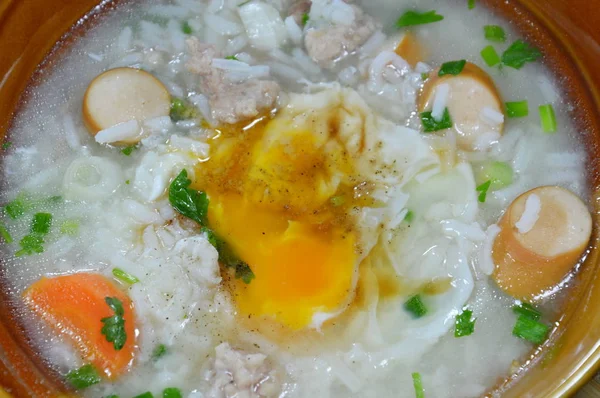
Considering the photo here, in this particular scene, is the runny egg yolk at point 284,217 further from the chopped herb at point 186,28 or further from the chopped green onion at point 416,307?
the chopped herb at point 186,28


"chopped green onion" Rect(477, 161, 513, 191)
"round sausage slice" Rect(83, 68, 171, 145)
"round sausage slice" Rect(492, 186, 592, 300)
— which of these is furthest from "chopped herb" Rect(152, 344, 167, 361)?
"chopped green onion" Rect(477, 161, 513, 191)

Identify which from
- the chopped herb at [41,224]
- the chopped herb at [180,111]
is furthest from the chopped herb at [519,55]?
the chopped herb at [41,224]

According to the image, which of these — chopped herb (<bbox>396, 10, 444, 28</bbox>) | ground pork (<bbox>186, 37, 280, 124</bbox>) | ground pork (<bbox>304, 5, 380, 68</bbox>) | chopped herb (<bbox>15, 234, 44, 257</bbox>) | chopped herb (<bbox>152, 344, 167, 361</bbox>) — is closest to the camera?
chopped herb (<bbox>152, 344, 167, 361</bbox>)

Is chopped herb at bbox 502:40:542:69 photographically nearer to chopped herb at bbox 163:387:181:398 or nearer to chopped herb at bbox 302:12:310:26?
chopped herb at bbox 302:12:310:26

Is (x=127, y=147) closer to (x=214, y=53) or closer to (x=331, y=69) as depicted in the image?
(x=214, y=53)

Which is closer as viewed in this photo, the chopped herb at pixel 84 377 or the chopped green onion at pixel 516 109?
the chopped herb at pixel 84 377

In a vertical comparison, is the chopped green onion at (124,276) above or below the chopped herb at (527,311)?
above
